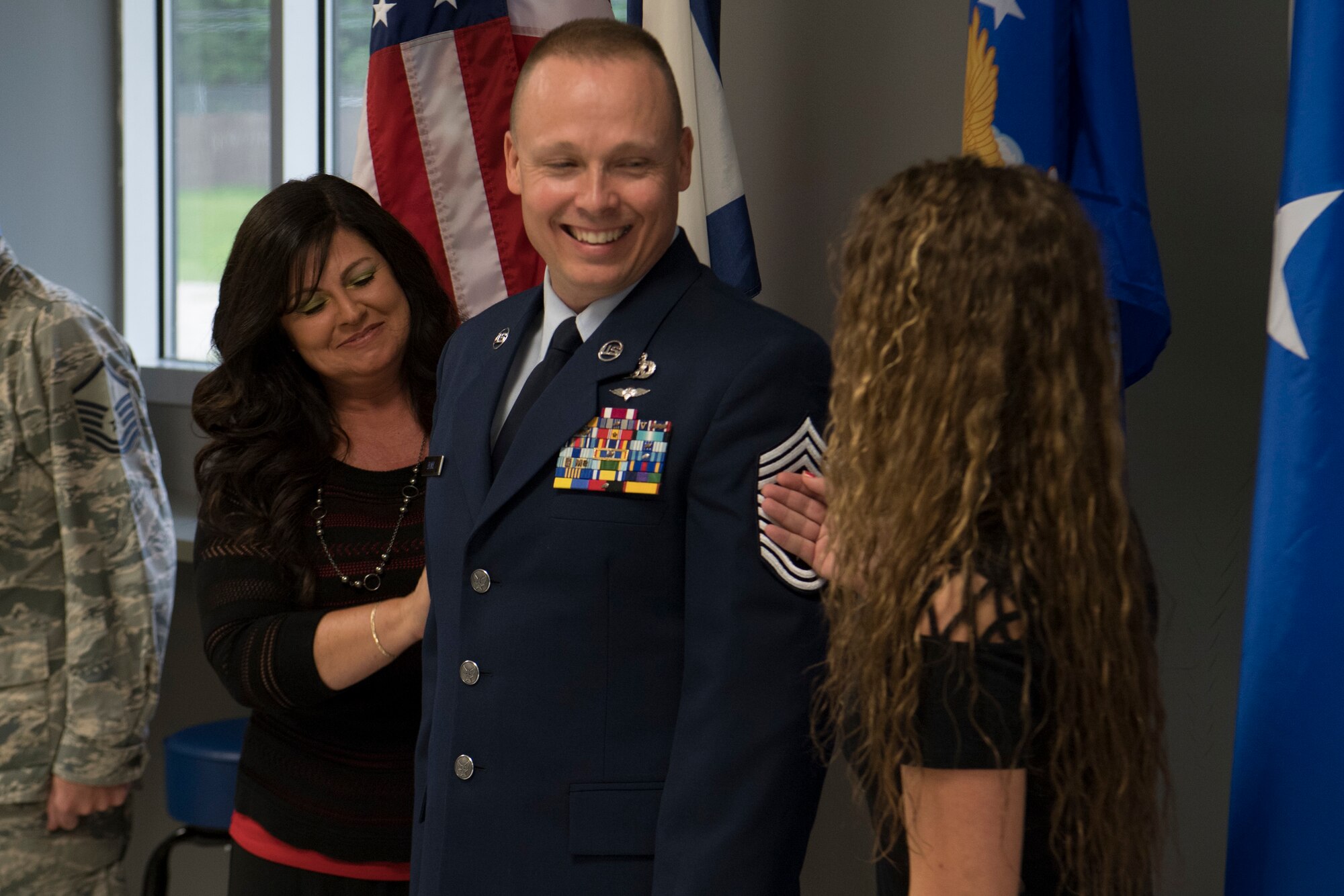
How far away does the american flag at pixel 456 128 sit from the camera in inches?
84.0

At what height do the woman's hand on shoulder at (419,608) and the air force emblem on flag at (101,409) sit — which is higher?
the air force emblem on flag at (101,409)

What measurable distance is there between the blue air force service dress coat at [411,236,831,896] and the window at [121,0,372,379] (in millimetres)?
2286

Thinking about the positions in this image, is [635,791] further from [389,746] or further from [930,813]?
[389,746]

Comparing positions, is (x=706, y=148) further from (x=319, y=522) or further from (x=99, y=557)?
(x=99, y=557)

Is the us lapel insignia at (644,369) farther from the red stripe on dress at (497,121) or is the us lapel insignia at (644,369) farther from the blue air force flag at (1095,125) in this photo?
the red stripe on dress at (497,121)

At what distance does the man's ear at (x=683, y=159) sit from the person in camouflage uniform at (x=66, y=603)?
136cm

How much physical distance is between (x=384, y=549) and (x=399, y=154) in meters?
0.80

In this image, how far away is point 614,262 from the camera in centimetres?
129

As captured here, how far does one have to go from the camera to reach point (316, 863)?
163cm

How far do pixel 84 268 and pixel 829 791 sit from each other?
250 centimetres

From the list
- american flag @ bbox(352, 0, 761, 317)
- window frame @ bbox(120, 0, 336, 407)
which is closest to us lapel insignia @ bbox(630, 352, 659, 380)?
american flag @ bbox(352, 0, 761, 317)

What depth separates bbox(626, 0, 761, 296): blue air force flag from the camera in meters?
1.85

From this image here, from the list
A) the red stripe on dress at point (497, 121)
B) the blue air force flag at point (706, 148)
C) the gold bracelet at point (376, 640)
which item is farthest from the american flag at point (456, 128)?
the gold bracelet at point (376, 640)

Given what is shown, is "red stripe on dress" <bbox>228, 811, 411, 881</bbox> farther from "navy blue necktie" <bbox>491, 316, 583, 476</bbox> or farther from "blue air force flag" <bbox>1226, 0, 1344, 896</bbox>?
"blue air force flag" <bbox>1226, 0, 1344, 896</bbox>
